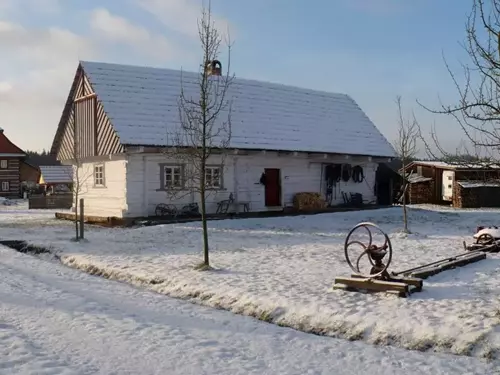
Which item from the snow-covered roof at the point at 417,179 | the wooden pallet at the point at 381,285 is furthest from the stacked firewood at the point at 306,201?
the snow-covered roof at the point at 417,179

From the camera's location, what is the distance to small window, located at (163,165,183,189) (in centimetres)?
2053

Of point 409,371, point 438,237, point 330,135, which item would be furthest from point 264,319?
point 330,135

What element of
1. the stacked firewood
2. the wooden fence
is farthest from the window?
the wooden fence

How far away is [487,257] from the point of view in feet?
40.0

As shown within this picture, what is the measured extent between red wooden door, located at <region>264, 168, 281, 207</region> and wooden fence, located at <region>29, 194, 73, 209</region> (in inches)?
690

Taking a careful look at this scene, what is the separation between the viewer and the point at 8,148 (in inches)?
2152

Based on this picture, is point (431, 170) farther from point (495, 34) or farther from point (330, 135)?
point (495, 34)

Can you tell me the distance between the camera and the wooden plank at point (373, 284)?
8391 mm

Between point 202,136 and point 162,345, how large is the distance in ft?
19.7

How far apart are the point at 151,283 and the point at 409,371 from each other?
5.80 metres

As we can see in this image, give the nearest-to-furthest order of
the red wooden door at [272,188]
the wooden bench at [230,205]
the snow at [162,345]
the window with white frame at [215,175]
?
the snow at [162,345]
the window with white frame at [215,175]
the wooden bench at [230,205]
the red wooden door at [272,188]

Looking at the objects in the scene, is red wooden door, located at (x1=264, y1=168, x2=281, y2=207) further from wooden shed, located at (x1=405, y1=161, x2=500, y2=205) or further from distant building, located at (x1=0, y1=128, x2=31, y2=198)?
distant building, located at (x1=0, y1=128, x2=31, y2=198)

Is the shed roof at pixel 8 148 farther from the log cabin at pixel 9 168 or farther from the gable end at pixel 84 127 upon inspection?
the gable end at pixel 84 127

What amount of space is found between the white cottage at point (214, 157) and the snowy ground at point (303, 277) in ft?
9.02
